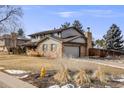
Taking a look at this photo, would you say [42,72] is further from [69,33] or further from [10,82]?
[69,33]

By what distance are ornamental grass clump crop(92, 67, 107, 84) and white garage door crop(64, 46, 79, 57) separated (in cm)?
49

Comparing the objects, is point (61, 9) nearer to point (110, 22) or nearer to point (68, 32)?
point (68, 32)

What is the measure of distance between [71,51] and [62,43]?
0.75 feet

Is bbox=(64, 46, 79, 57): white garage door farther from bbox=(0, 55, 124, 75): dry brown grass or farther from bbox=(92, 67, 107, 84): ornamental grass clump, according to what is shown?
bbox=(92, 67, 107, 84): ornamental grass clump

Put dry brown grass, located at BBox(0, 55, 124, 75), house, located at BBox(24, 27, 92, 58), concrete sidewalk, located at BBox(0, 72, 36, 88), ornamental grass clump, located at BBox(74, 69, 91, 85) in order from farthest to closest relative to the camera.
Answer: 1. house, located at BBox(24, 27, 92, 58)
2. dry brown grass, located at BBox(0, 55, 124, 75)
3. ornamental grass clump, located at BBox(74, 69, 91, 85)
4. concrete sidewalk, located at BBox(0, 72, 36, 88)

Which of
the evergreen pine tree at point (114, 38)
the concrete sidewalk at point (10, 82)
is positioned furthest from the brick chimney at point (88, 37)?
the concrete sidewalk at point (10, 82)

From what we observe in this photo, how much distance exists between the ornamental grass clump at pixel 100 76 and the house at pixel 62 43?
42 cm

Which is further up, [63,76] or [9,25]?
[9,25]

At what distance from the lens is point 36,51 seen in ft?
20.1

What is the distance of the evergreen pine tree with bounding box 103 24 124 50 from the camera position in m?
→ 5.87

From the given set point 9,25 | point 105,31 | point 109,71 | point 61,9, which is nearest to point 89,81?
point 109,71

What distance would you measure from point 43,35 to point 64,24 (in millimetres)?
458

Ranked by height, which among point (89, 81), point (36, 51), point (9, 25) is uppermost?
point (9, 25)

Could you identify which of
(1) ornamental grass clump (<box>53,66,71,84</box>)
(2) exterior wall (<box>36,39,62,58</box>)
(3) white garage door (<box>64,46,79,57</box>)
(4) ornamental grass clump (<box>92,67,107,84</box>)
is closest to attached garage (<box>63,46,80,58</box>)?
(3) white garage door (<box>64,46,79,57</box>)
